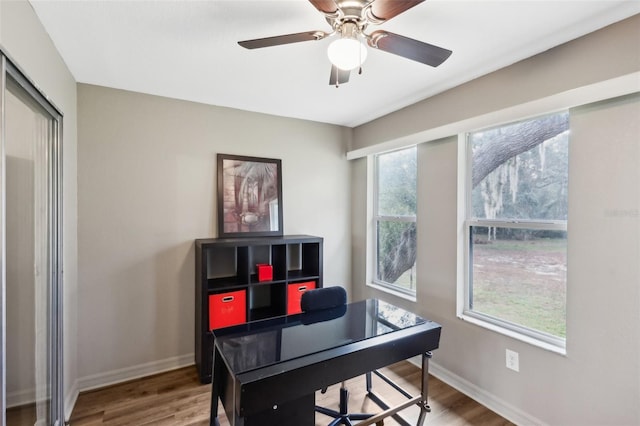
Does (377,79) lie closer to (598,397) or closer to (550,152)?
(550,152)

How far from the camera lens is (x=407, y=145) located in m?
2.89

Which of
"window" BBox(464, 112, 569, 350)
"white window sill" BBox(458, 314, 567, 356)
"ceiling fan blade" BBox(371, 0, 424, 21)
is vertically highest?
"ceiling fan blade" BBox(371, 0, 424, 21)

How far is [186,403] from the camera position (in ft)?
7.46

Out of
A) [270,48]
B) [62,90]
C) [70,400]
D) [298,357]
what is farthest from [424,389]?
[62,90]

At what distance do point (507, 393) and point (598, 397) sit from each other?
1.79ft

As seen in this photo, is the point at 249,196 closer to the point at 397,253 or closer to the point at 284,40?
the point at 397,253

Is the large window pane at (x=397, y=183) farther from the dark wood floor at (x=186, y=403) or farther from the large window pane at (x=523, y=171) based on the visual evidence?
the dark wood floor at (x=186, y=403)

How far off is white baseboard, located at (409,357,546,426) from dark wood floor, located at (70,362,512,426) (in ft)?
0.15

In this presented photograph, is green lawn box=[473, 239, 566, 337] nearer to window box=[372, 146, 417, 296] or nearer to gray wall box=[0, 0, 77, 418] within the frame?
window box=[372, 146, 417, 296]

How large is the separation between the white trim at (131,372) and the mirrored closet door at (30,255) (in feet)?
1.87

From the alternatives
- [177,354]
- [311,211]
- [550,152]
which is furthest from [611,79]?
[177,354]

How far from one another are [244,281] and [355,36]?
7.19 ft

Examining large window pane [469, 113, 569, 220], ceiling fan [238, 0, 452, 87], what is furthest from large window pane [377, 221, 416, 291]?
ceiling fan [238, 0, 452, 87]

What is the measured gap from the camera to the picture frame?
2.95 m
